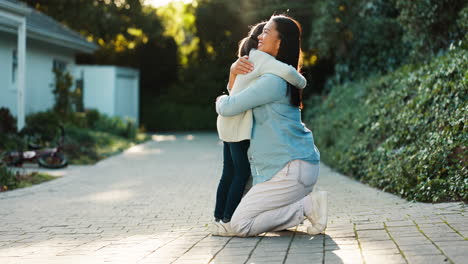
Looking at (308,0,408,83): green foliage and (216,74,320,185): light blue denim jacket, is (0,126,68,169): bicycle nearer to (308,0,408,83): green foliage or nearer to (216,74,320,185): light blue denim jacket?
(216,74,320,185): light blue denim jacket

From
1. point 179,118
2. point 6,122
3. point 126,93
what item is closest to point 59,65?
point 126,93

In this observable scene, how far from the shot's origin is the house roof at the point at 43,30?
1482 centimetres

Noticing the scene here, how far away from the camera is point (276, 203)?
5.44m

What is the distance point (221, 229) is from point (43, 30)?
46.6ft

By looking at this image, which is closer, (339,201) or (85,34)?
(339,201)

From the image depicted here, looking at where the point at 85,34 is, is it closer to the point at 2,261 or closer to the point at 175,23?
the point at 175,23

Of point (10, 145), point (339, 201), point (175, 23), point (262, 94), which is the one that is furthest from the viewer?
point (175, 23)

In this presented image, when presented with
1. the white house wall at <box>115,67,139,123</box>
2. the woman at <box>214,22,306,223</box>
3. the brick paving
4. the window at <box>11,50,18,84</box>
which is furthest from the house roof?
the woman at <box>214,22,306,223</box>

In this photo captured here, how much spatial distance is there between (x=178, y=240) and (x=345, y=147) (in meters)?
7.06

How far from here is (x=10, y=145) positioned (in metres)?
14.1

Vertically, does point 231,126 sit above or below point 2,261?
above

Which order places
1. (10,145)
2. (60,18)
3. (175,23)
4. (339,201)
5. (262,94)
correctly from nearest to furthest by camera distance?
(262,94) < (339,201) < (10,145) < (60,18) < (175,23)

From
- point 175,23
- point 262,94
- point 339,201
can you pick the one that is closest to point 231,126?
point 262,94

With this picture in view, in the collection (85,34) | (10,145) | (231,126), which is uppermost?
(85,34)
